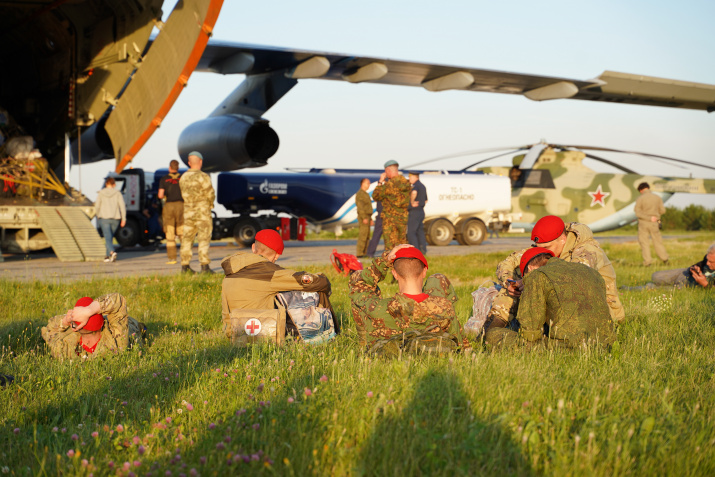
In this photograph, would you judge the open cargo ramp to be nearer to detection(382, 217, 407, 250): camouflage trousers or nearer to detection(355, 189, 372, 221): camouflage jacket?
detection(355, 189, 372, 221): camouflage jacket

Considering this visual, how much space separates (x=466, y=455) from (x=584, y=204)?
972 inches

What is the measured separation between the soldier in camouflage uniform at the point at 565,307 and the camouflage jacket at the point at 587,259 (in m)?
1.08

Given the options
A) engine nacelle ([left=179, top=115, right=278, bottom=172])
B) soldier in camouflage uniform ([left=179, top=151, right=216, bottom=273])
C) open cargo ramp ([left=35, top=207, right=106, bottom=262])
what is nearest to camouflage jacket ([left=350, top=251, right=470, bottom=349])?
soldier in camouflage uniform ([left=179, top=151, right=216, bottom=273])

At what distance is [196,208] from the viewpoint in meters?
11.3

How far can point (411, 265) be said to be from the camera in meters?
4.55

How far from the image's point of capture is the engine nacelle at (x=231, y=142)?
16188 mm

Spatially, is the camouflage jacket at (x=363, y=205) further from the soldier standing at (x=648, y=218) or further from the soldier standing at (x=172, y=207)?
the soldier standing at (x=648, y=218)

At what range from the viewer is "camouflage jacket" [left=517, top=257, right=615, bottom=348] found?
4746mm

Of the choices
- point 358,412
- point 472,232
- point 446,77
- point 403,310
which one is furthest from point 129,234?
point 358,412

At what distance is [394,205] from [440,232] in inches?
434

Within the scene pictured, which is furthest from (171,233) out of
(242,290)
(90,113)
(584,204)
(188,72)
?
(584,204)

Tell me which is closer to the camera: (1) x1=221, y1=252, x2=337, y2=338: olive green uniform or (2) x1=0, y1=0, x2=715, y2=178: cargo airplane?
(1) x1=221, y1=252, x2=337, y2=338: olive green uniform

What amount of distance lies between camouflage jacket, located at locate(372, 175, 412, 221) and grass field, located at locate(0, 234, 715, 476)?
7.42 meters

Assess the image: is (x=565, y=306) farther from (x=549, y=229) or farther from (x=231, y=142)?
(x=231, y=142)
